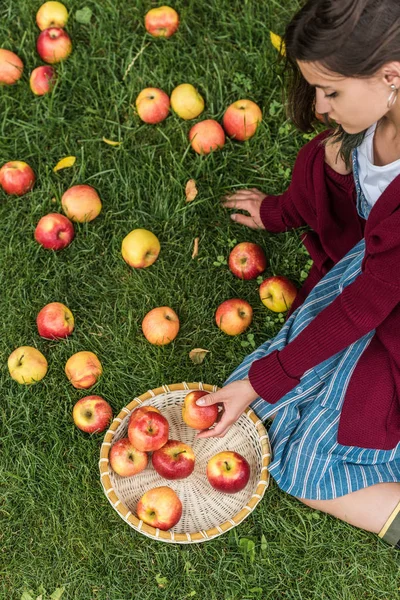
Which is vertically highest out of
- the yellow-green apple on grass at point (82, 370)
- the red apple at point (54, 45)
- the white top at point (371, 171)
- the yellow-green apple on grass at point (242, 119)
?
the white top at point (371, 171)

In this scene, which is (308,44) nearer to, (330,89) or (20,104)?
(330,89)

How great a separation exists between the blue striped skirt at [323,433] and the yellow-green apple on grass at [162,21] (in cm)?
148

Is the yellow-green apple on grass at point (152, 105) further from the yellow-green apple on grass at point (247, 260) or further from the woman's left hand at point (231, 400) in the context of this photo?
the woman's left hand at point (231, 400)

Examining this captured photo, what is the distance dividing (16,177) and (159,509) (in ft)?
4.91

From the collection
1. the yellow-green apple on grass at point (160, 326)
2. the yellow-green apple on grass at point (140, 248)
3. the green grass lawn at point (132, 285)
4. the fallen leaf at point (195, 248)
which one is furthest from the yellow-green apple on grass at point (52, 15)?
the yellow-green apple on grass at point (160, 326)

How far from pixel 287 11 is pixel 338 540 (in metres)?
2.33

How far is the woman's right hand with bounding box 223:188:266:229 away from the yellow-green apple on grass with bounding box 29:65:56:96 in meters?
0.95

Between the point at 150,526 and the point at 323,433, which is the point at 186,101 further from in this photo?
the point at 150,526

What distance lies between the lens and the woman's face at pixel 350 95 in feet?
5.65

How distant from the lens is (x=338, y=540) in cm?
240

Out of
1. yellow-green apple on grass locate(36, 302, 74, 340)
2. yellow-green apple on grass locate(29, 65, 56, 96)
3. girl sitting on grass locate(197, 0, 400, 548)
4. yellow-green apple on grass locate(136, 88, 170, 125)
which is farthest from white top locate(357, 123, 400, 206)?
yellow-green apple on grass locate(29, 65, 56, 96)

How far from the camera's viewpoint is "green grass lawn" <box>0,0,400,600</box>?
7.76 ft

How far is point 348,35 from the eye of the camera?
160 centimetres

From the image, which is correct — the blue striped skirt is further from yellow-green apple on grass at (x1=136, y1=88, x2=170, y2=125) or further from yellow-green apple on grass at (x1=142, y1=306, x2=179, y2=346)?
yellow-green apple on grass at (x1=136, y1=88, x2=170, y2=125)
